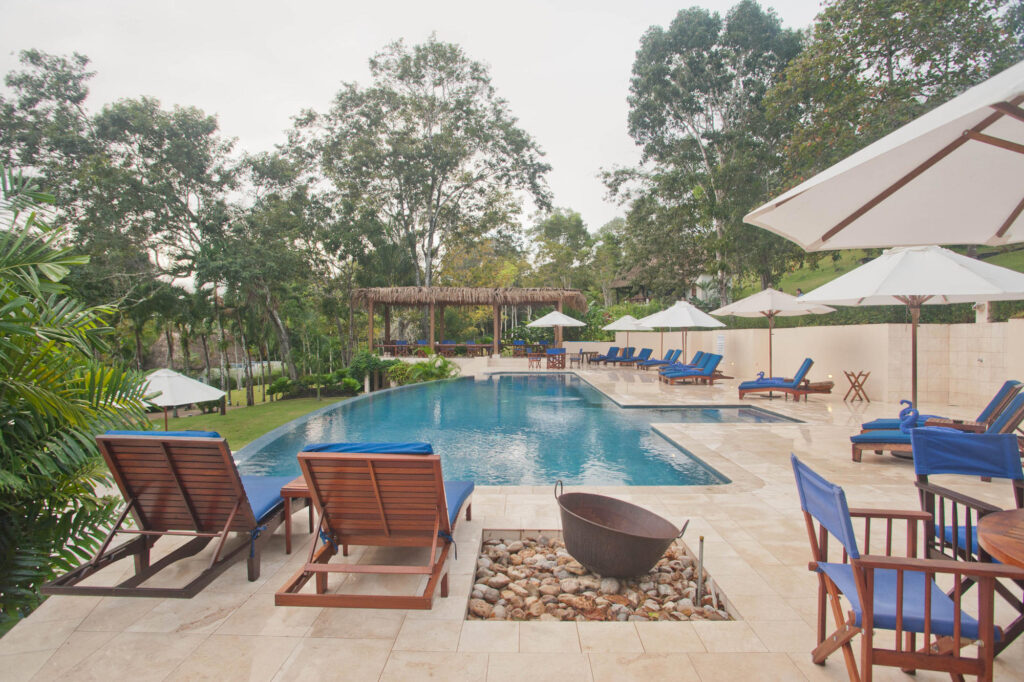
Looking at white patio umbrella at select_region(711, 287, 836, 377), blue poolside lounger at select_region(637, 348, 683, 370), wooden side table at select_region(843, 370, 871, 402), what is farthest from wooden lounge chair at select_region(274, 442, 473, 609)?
blue poolside lounger at select_region(637, 348, 683, 370)

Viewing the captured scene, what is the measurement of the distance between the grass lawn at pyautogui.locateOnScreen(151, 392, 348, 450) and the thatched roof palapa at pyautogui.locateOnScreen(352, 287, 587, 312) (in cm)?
755

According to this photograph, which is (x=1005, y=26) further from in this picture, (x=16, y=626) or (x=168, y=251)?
(x=168, y=251)

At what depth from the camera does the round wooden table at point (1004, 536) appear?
1.78m

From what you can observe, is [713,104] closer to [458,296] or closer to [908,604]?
[458,296]

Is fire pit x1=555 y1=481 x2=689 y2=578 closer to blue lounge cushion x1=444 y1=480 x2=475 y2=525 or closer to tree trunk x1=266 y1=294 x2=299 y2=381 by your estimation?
blue lounge cushion x1=444 y1=480 x2=475 y2=525

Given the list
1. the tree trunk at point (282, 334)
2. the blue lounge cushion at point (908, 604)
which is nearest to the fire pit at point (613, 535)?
the blue lounge cushion at point (908, 604)

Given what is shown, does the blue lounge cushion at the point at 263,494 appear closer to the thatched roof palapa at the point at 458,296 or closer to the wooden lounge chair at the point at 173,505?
the wooden lounge chair at the point at 173,505

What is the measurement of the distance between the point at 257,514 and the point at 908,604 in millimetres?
3369

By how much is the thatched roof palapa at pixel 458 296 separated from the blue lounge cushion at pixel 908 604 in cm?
1915

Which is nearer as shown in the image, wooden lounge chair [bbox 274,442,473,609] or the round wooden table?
the round wooden table

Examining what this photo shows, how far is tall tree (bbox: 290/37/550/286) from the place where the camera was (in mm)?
23234

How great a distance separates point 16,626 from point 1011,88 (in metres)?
4.51

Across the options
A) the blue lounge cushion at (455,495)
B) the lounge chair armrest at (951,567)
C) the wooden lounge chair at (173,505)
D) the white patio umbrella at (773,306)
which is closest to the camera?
the lounge chair armrest at (951,567)

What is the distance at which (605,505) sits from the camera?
3.40 metres
